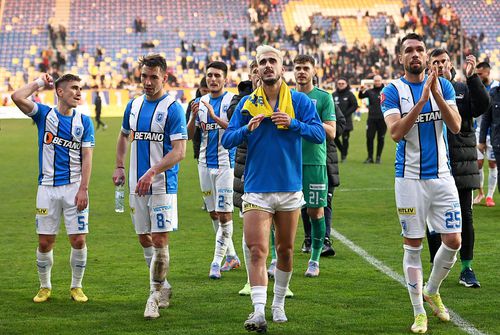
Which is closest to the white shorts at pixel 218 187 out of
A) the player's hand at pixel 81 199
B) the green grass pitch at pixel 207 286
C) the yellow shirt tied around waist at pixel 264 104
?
the green grass pitch at pixel 207 286

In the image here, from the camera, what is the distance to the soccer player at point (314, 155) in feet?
28.3

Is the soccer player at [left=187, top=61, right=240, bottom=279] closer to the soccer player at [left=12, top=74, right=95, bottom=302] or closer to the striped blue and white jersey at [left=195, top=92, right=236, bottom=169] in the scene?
the striped blue and white jersey at [left=195, top=92, right=236, bottom=169]

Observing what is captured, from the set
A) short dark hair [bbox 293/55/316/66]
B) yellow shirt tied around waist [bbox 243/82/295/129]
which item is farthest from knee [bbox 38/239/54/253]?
short dark hair [bbox 293/55/316/66]

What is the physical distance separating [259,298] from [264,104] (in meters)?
1.36

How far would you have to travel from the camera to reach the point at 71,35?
52906 mm

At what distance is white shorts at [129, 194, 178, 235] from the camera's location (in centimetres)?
731

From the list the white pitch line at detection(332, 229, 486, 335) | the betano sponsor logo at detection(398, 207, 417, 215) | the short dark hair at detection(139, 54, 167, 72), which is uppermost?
the short dark hair at detection(139, 54, 167, 72)

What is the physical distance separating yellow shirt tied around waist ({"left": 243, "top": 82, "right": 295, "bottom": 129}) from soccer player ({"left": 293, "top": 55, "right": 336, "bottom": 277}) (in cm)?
184

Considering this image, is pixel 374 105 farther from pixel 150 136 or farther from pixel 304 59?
pixel 150 136

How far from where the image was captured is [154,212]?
7.32m

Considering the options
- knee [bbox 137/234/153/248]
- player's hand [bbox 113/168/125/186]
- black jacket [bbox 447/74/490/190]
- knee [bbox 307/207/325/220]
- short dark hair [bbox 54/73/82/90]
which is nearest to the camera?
player's hand [bbox 113/168/125/186]

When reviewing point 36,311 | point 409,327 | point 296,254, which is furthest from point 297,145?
point 296,254

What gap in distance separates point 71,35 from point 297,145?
157 ft

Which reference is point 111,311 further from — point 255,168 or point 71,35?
point 71,35
